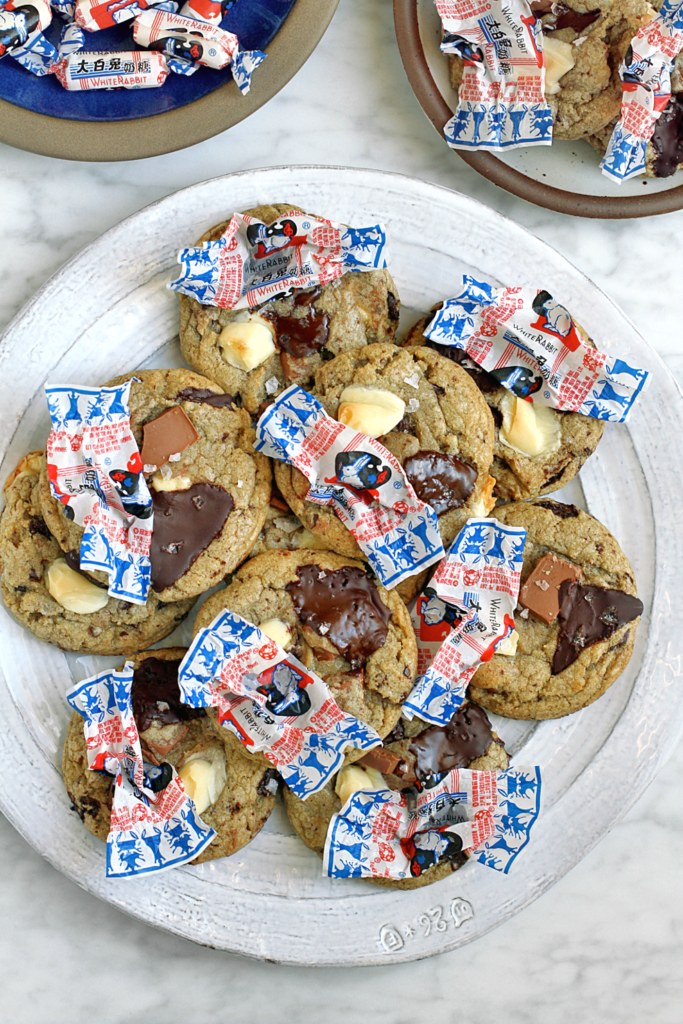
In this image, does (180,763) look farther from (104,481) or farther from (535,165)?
(535,165)

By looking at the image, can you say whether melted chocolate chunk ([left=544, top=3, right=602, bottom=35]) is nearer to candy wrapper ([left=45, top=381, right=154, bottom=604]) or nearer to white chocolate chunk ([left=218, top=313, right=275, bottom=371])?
white chocolate chunk ([left=218, top=313, right=275, bottom=371])

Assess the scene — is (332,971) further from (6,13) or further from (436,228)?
(6,13)

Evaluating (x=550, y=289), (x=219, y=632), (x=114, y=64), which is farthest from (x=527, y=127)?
(x=219, y=632)

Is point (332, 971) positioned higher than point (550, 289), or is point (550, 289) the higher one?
point (550, 289)

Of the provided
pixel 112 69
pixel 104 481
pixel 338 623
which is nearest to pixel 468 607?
pixel 338 623

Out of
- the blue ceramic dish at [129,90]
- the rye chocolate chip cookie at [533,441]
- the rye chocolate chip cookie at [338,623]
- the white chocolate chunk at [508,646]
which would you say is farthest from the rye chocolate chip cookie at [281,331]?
the white chocolate chunk at [508,646]
